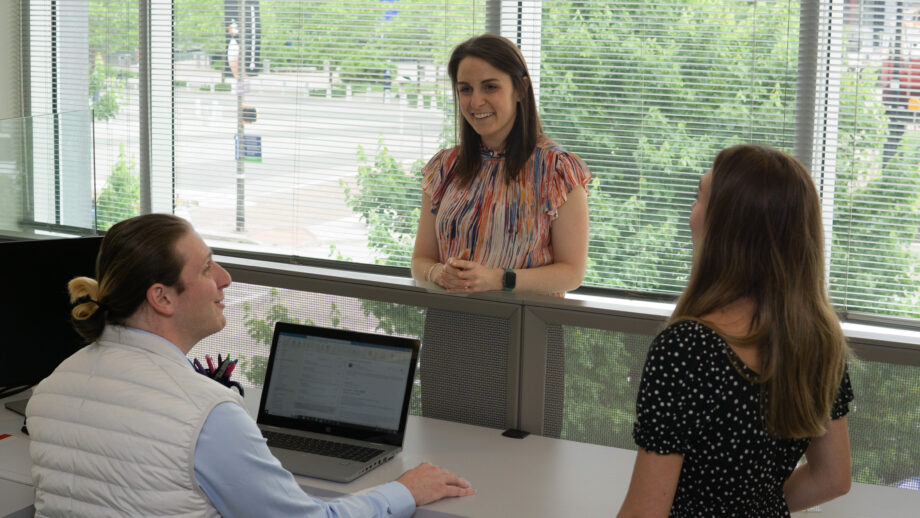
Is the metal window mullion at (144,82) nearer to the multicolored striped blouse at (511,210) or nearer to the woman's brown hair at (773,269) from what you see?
the multicolored striped blouse at (511,210)

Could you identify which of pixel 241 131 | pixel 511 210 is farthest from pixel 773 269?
pixel 241 131

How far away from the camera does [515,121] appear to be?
2.41 metres

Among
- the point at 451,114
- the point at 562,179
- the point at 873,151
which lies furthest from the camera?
the point at 451,114

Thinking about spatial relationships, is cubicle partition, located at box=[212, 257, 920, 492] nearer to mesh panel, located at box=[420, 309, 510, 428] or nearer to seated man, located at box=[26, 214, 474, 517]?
mesh panel, located at box=[420, 309, 510, 428]

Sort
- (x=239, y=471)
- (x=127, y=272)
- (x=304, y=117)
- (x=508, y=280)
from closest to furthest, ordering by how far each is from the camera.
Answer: (x=239, y=471) < (x=127, y=272) < (x=508, y=280) < (x=304, y=117)

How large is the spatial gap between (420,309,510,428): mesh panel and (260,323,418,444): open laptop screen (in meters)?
0.18

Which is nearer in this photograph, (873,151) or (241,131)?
(873,151)

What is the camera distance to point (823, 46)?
3.21 metres

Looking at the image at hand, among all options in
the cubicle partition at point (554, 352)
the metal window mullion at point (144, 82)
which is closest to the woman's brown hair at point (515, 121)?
the cubicle partition at point (554, 352)

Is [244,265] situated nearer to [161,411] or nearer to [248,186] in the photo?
[161,411]

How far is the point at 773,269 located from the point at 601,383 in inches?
29.9

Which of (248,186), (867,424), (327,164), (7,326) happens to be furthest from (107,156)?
(867,424)

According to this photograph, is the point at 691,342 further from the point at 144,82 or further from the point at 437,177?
the point at 144,82

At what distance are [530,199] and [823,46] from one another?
152 cm
